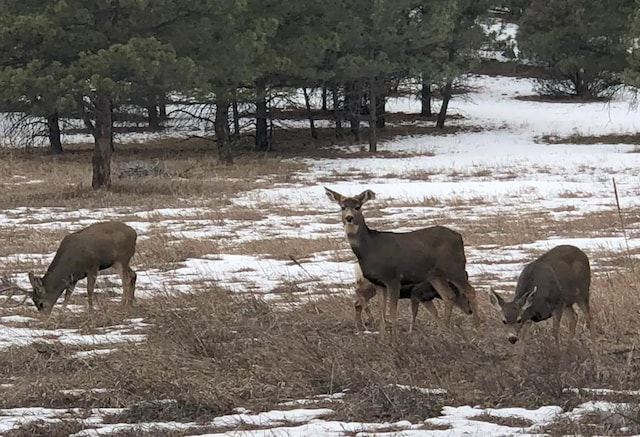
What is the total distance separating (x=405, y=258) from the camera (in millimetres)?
7766

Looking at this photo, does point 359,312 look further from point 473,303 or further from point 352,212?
point 473,303

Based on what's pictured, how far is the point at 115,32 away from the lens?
21.7 meters

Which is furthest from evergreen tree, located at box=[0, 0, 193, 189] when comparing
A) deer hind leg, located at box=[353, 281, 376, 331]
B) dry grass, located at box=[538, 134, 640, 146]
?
dry grass, located at box=[538, 134, 640, 146]

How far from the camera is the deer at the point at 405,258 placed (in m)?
7.71

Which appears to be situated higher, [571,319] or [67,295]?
[571,319]

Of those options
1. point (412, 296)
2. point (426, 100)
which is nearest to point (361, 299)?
point (412, 296)

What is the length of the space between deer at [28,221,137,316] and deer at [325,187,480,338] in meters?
2.58

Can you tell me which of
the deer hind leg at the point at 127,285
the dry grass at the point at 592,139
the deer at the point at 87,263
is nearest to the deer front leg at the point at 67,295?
the deer at the point at 87,263

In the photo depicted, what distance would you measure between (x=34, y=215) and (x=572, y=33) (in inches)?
882

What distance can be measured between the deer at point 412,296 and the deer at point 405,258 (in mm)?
62

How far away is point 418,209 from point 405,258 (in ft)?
39.4

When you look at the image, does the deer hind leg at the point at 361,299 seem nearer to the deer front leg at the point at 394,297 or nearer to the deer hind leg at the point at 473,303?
the deer front leg at the point at 394,297

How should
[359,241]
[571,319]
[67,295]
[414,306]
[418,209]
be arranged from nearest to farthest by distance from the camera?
[571,319] → [359,241] → [414,306] → [67,295] → [418,209]

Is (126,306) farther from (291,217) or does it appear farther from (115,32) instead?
(115,32)
